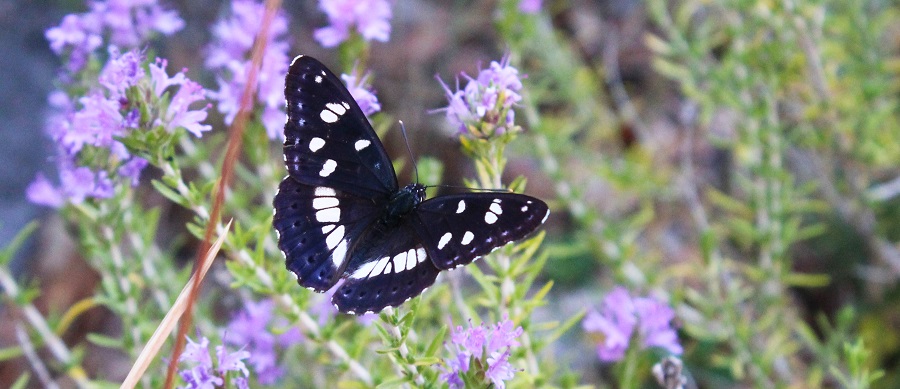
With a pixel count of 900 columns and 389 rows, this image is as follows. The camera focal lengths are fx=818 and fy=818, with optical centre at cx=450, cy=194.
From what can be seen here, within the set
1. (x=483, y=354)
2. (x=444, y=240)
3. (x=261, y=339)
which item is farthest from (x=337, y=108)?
(x=261, y=339)

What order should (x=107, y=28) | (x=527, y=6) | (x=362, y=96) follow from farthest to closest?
1. (x=527, y=6)
2. (x=107, y=28)
3. (x=362, y=96)

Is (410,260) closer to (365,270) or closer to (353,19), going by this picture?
(365,270)

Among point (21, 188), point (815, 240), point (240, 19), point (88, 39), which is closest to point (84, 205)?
point (88, 39)

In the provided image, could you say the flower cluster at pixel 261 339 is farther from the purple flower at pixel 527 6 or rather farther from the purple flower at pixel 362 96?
the purple flower at pixel 527 6

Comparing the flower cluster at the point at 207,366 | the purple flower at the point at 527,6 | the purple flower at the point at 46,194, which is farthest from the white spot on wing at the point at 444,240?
the purple flower at the point at 527,6

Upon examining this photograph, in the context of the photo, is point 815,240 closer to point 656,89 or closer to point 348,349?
point 656,89

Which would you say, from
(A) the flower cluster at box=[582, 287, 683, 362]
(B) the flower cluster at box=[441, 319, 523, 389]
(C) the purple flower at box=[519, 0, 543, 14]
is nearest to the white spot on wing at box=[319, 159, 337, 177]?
(B) the flower cluster at box=[441, 319, 523, 389]
